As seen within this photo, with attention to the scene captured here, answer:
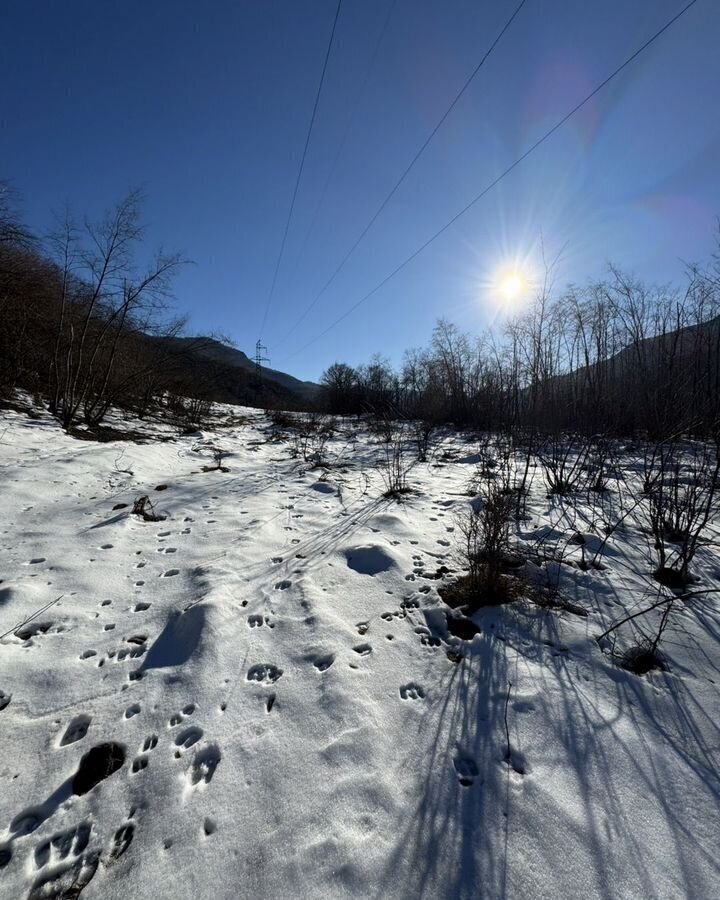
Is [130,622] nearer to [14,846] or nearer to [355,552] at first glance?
[14,846]

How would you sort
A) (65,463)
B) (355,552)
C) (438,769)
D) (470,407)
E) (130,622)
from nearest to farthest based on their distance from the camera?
1. (438,769)
2. (130,622)
3. (355,552)
4. (65,463)
5. (470,407)

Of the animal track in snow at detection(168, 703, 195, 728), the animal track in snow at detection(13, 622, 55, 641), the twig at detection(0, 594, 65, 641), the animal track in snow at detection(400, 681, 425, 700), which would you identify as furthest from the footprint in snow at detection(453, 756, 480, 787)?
the twig at detection(0, 594, 65, 641)

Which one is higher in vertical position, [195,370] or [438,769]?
[195,370]

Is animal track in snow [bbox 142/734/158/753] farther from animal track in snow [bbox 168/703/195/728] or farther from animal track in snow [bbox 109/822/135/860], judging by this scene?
animal track in snow [bbox 109/822/135/860]

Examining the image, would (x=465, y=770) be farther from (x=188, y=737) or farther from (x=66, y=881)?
(x=66, y=881)

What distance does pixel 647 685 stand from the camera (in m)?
1.80

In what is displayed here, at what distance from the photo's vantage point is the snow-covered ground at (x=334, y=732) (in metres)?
1.12

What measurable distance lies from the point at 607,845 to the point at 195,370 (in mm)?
19568

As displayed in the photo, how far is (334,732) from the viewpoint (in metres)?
1.59

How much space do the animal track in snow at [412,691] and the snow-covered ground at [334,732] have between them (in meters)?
0.01

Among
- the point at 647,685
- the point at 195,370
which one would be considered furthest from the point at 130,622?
the point at 195,370

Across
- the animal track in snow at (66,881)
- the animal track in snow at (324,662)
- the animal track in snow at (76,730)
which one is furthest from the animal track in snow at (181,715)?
the animal track in snow at (324,662)

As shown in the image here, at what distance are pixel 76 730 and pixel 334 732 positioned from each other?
1216mm

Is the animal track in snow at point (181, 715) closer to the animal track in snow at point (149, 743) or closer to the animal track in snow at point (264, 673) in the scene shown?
the animal track in snow at point (149, 743)
